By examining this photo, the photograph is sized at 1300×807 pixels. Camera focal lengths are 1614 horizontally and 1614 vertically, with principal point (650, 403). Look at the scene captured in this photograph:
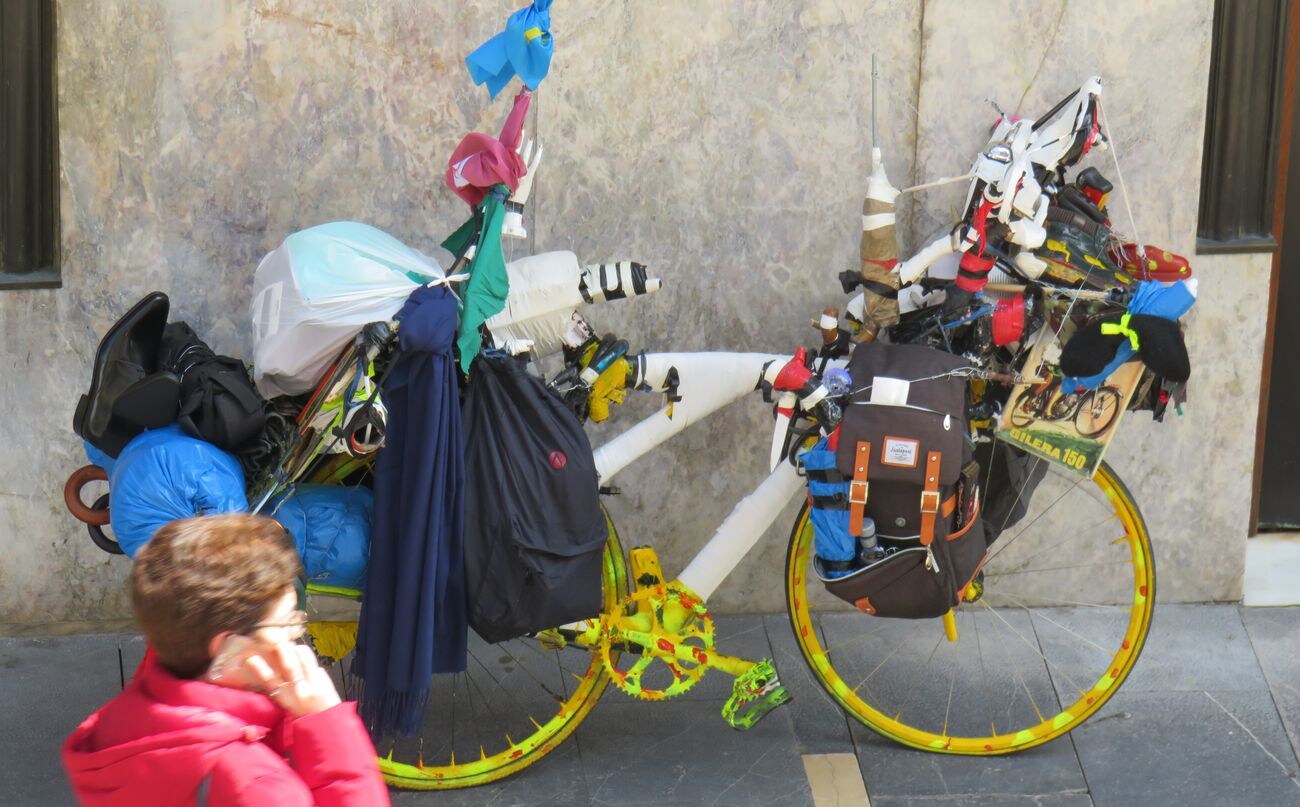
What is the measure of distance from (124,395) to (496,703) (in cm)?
148

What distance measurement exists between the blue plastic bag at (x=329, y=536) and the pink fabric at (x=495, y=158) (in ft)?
2.89

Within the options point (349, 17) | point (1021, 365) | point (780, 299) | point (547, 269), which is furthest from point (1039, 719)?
point (349, 17)

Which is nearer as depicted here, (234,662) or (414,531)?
(234,662)

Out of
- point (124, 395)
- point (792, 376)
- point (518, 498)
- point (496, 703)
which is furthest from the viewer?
point (496, 703)

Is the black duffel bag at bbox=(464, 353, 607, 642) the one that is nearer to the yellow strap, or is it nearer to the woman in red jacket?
the yellow strap

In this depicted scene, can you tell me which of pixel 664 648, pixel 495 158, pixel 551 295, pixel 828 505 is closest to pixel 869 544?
pixel 828 505

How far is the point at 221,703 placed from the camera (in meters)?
2.44

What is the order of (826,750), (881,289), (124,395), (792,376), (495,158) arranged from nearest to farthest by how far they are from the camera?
1. (124,395)
2. (495,158)
3. (792,376)
4. (881,289)
5. (826,750)

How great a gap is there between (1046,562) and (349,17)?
2746mm

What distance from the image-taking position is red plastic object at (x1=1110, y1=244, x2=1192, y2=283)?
4375mm

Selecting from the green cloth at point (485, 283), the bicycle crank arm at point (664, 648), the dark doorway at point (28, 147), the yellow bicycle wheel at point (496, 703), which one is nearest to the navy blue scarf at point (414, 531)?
the green cloth at point (485, 283)

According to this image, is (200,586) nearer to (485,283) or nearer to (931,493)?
(485,283)

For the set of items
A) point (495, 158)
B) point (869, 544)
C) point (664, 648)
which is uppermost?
point (495, 158)

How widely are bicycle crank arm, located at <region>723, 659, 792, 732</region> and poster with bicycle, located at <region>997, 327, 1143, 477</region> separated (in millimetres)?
902
